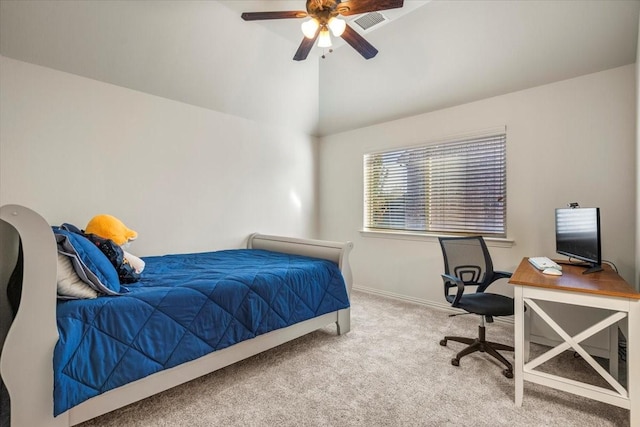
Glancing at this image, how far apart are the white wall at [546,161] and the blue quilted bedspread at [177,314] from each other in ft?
4.80

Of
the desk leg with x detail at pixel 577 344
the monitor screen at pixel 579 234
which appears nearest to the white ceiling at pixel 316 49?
the monitor screen at pixel 579 234

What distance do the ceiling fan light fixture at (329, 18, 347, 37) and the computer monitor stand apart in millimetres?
2064

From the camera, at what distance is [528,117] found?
116 inches

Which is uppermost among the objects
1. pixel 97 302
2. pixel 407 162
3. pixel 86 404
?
pixel 407 162

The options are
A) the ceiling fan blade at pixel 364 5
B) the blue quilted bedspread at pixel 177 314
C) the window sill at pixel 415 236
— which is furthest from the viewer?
the window sill at pixel 415 236

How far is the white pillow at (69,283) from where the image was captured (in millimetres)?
1536

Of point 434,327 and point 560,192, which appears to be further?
point 434,327

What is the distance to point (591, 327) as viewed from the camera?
164 cm

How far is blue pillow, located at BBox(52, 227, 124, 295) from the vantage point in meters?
1.55

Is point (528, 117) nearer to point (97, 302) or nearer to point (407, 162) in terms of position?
point (407, 162)

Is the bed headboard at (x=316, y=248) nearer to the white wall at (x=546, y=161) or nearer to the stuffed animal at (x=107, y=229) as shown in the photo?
the white wall at (x=546, y=161)

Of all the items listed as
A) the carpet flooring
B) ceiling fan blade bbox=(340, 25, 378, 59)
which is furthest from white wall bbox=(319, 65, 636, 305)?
ceiling fan blade bbox=(340, 25, 378, 59)

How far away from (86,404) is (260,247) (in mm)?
2377

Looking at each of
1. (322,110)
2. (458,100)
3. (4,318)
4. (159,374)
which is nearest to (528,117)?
(458,100)
